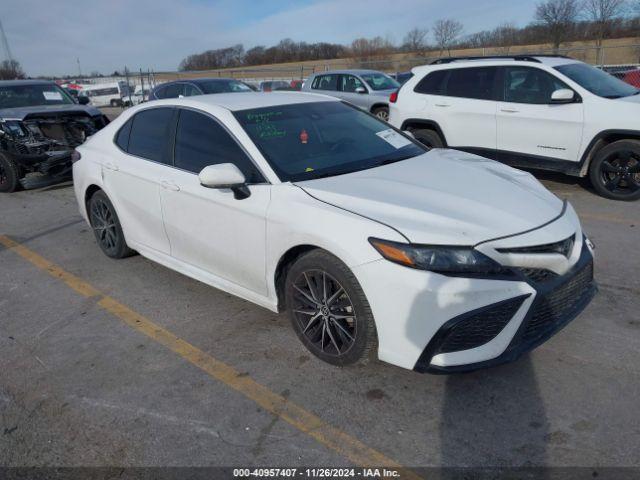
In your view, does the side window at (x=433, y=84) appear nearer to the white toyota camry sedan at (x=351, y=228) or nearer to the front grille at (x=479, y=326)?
the white toyota camry sedan at (x=351, y=228)

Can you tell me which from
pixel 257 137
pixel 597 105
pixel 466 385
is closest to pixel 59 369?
pixel 257 137

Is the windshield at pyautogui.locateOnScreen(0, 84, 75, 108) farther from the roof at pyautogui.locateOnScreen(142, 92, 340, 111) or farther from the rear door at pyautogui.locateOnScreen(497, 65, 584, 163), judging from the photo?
the rear door at pyautogui.locateOnScreen(497, 65, 584, 163)

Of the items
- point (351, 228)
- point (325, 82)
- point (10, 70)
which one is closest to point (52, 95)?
point (325, 82)

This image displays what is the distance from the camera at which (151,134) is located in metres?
4.51

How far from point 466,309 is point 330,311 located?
0.84 metres

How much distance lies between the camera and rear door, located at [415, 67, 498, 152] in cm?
748

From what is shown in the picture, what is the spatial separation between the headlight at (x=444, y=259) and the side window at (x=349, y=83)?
1101 cm

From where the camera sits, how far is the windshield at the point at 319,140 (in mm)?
3633

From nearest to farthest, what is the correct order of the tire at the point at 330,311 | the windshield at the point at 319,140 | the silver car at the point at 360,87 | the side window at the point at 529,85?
the tire at the point at 330,311
the windshield at the point at 319,140
the side window at the point at 529,85
the silver car at the point at 360,87

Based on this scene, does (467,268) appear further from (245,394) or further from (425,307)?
(245,394)

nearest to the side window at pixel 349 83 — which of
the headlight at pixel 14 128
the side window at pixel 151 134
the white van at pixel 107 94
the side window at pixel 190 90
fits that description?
the side window at pixel 190 90

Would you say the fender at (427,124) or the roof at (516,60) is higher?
the roof at (516,60)

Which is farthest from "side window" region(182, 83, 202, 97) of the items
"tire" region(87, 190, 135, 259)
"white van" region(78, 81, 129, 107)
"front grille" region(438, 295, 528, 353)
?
"white van" region(78, 81, 129, 107)

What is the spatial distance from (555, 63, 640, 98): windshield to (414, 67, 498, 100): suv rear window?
3.04 ft
